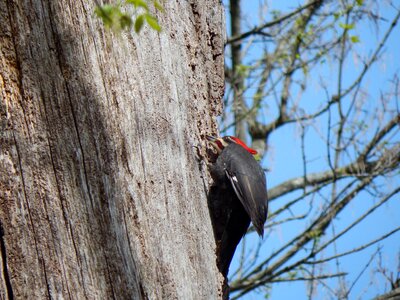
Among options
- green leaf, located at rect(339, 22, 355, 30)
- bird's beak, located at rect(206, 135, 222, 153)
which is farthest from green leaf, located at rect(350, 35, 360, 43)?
bird's beak, located at rect(206, 135, 222, 153)

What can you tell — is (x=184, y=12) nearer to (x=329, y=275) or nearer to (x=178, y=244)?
(x=178, y=244)

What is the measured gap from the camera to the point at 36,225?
2564 millimetres

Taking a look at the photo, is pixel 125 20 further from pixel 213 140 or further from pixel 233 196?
pixel 233 196

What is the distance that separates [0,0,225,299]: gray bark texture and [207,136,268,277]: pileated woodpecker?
20.6 inches

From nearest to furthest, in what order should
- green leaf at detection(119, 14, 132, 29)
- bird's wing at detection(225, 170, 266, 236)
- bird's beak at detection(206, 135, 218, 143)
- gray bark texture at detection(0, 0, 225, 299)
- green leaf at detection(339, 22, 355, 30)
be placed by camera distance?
1. green leaf at detection(119, 14, 132, 29)
2. gray bark texture at detection(0, 0, 225, 299)
3. bird's beak at detection(206, 135, 218, 143)
4. bird's wing at detection(225, 170, 266, 236)
5. green leaf at detection(339, 22, 355, 30)

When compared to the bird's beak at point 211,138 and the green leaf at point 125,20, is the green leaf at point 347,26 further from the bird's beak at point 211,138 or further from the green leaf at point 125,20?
the green leaf at point 125,20

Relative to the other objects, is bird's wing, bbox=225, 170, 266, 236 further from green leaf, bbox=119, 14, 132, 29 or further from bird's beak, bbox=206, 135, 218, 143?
green leaf, bbox=119, 14, 132, 29

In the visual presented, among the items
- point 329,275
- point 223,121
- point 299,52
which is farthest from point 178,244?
point 299,52

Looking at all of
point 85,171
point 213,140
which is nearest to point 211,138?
point 213,140

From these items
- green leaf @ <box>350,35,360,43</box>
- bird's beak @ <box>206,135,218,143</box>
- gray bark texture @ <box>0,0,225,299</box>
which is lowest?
gray bark texture @ <box>0,0,225,299</box>

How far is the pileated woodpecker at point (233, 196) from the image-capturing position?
3488mm

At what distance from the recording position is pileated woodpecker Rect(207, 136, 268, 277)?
3488 mm

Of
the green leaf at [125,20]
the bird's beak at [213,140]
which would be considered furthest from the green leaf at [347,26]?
the green leaf at [125,20]

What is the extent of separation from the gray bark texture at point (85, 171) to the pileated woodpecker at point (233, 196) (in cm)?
52
